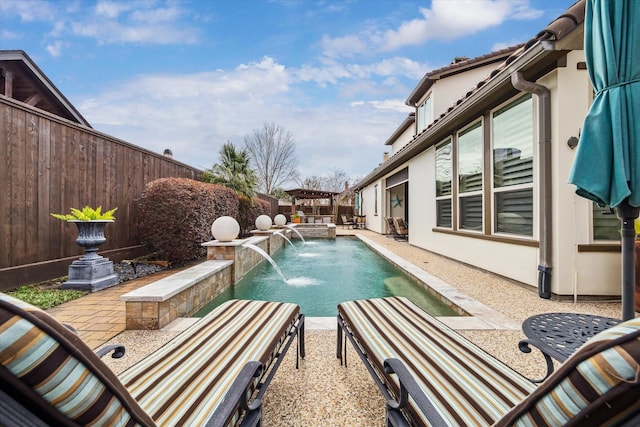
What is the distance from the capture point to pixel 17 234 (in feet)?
12.2

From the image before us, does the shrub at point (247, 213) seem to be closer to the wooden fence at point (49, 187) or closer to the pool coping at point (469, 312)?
the wooden fence at point (49, 187)

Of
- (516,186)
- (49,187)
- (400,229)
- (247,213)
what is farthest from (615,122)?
(247,213)

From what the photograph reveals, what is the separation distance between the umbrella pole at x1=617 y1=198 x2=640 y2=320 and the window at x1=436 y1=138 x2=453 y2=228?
14.9 ft

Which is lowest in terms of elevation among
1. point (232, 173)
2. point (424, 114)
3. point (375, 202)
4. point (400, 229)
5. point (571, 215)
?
point (400, 229)

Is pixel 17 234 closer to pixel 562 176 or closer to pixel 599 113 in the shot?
pixel 599 113

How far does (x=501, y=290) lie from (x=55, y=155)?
23.2 ft

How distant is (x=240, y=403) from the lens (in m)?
1.12

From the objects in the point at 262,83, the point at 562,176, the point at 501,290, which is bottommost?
the point at 501,290

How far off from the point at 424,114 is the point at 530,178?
6.78 m

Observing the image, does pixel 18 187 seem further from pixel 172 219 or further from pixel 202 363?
pixel 202 363

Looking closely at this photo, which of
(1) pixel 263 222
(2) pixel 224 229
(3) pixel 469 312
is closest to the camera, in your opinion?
(3) pixel 469 312

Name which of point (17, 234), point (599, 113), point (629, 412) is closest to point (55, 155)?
point (17, 234)

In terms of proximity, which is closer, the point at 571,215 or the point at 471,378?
the point at 471,378

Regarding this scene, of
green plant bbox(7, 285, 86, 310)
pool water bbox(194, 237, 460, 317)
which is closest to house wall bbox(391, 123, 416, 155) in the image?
pool water bbox(194, 237, 460, 317)
